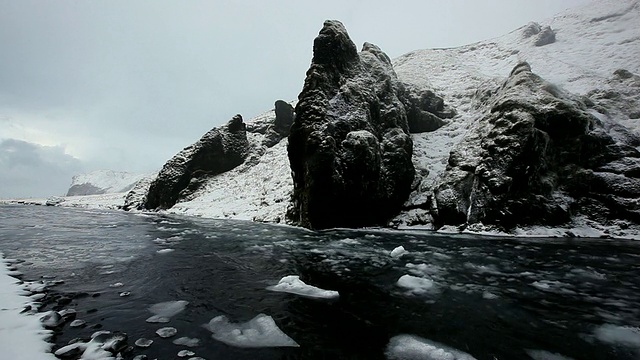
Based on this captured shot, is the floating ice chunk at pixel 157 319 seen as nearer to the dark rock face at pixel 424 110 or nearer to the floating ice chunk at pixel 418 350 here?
the floating ice chunk at pixel 418 350

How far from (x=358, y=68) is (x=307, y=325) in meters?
23.9

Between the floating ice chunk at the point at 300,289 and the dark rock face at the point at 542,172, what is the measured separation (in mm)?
14371

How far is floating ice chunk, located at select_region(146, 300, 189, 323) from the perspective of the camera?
15.4 ft

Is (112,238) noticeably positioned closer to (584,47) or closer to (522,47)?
(584,47)

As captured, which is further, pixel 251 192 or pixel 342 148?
pixel 251 192

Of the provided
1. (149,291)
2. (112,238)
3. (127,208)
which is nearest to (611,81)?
(149,291)

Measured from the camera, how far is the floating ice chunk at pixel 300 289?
6.21 m

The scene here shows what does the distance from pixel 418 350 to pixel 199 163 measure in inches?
1574

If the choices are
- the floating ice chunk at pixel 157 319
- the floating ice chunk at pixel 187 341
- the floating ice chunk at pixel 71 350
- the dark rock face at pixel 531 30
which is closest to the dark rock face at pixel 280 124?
the floating ice chunk at pixel 157 319

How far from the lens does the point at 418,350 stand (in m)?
4.07

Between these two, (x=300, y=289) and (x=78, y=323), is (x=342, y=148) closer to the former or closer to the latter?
(x=300, y=289)

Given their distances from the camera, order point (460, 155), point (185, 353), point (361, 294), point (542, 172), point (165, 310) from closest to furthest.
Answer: point (185, 353) < point (165, 310) < point (361, 294) < point (542, 172) < point (460, 155)

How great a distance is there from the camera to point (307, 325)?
471 cm

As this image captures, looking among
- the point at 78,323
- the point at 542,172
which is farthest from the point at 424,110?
the point at 78,323
